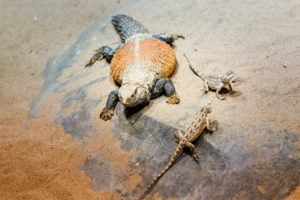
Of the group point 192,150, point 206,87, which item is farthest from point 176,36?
point 192,150

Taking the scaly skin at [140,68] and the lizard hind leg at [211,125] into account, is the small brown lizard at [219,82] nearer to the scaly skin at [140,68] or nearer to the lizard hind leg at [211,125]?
the scaly skin at [140,68]

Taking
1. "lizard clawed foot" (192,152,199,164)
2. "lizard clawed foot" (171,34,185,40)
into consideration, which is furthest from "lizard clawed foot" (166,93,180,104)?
"lizard clawed foot" (171,34,185,40)

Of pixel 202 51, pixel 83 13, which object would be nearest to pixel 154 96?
pixel 202 51

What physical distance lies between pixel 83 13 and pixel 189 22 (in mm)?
2816

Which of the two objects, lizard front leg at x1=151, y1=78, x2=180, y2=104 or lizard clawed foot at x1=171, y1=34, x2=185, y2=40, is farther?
lizard clawed foot at x1=171, y1=34, x2=185, y2=40

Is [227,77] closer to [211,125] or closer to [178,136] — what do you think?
[211,125]

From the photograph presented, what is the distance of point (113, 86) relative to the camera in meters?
5.58

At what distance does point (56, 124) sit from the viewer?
5.31 meters

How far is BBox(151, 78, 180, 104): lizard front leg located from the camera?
16.3ft

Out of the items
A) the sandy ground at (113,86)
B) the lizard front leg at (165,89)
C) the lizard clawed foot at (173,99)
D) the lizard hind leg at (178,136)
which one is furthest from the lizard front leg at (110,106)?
the lizard hind leg at (178,136)

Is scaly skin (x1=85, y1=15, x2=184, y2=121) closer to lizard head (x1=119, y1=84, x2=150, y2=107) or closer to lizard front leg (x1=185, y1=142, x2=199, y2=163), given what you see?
lizard head (x1=119, y1=84, x2=150, y2=107)

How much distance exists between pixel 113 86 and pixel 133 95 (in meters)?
0.78

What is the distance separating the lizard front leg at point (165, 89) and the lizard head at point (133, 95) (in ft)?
0.66

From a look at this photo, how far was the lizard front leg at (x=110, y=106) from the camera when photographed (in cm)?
507
